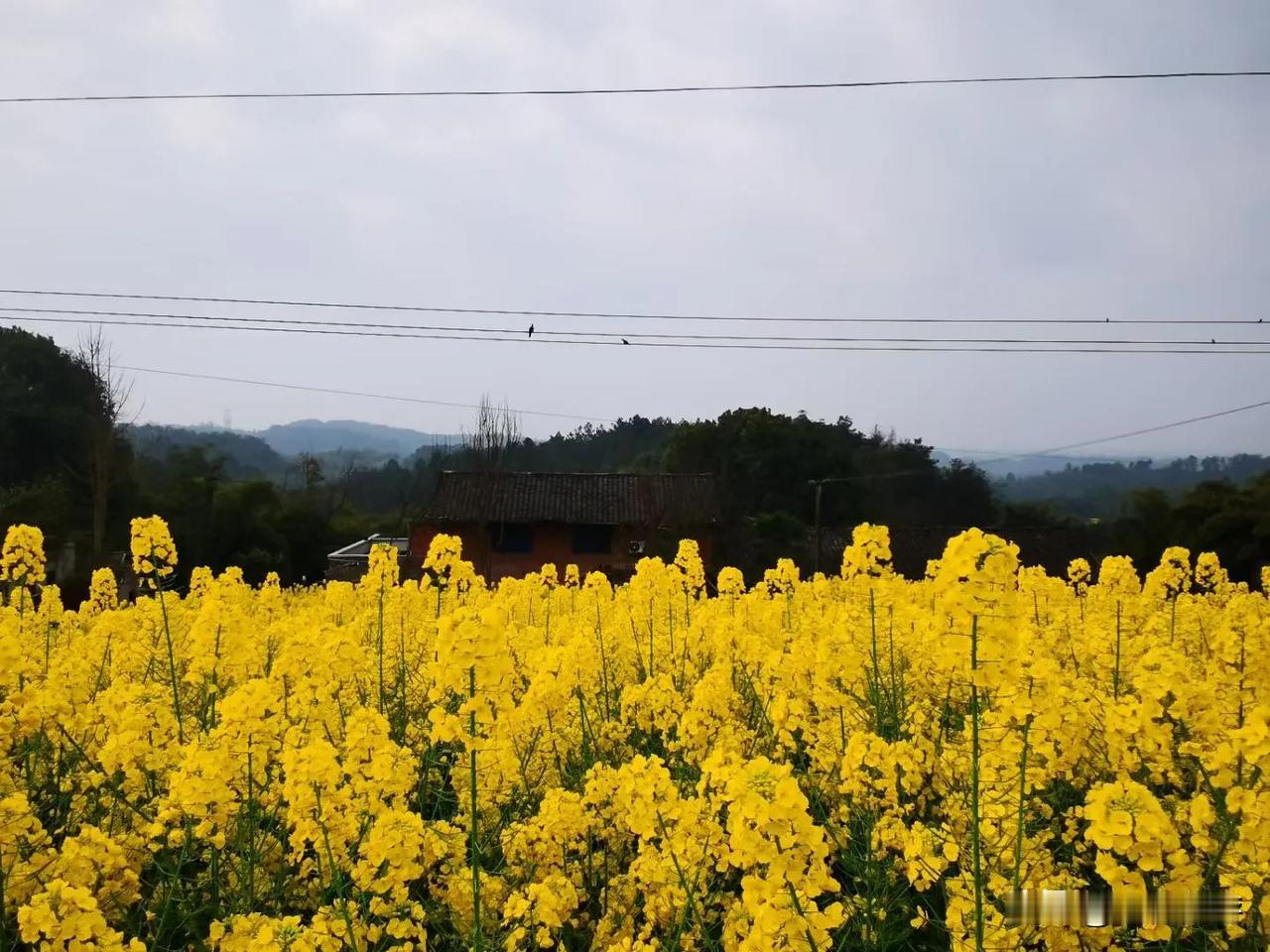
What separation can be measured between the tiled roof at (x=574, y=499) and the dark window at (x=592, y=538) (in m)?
0.40

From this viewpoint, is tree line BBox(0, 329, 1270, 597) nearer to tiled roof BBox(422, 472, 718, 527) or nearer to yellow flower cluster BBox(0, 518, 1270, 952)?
tiled roof BBox(422, 472, 718, 527)

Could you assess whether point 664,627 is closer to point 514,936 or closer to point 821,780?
point 821,780

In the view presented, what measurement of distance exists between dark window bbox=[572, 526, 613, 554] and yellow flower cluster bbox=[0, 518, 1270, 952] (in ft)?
73.9

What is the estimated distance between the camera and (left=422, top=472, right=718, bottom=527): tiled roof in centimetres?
2767

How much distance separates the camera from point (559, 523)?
2792 centimetres

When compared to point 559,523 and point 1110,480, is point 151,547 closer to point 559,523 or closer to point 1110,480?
point 559,523

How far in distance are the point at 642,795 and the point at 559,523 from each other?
25.2 m

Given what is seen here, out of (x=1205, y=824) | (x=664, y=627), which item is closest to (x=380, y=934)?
(x=1205, y=824)

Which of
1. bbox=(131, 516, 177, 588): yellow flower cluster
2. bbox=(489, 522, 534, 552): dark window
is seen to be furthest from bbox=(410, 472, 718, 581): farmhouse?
bbox=(131, 516, 177, 588): yellow flower cluster

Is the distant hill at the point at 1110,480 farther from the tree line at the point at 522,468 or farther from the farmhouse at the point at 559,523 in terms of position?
the farmhouse at the point at 559,523

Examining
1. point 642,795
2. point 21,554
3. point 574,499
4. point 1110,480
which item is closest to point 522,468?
point 574,499

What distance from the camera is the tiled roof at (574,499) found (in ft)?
90.8

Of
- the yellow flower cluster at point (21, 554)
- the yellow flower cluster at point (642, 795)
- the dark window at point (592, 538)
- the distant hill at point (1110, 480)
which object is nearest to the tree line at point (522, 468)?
the distant hill at point (1110, 480)

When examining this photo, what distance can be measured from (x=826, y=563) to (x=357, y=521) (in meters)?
19.2
